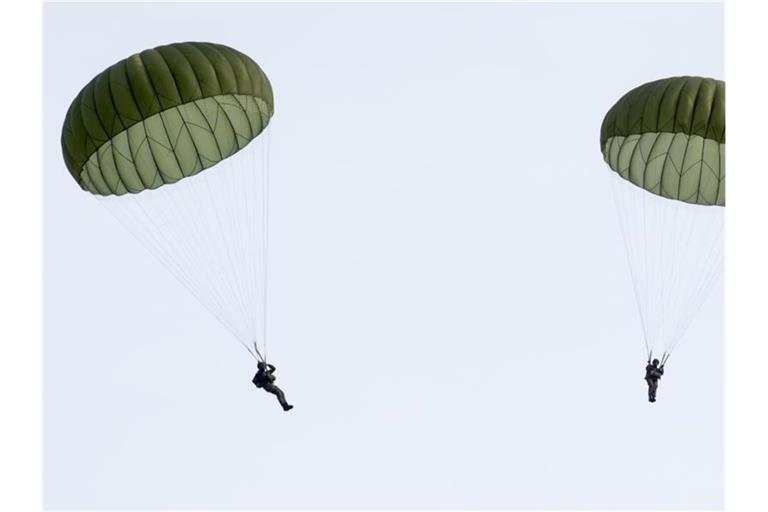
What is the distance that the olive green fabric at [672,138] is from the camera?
116 ft

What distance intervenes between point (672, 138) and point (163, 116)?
895 cm

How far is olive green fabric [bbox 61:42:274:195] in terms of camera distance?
3441 cm

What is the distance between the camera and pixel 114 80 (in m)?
34.5

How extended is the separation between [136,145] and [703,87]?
992 centimetres

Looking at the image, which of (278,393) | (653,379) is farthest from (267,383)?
(653,379)

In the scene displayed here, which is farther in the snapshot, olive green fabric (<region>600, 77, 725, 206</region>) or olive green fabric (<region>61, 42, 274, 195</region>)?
olive green fabric (<region>600, 77, 725, 206</region>)

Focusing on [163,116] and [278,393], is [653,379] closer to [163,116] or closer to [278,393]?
[278,393]

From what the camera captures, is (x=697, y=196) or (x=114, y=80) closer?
(x=114, y=80)

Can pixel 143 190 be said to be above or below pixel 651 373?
above

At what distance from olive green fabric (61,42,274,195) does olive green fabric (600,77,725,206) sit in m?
6.37

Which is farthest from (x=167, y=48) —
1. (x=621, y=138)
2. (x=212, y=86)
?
(x=621, y=138)

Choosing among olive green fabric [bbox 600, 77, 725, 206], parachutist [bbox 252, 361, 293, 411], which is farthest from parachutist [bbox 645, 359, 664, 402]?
parachutist [bbox 252, 361, 293, 411]

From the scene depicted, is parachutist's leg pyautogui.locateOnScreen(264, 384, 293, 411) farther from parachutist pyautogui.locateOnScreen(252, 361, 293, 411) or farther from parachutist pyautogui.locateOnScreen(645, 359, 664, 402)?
parachutist pyautogui.locateOnScreen(645, 359, 664, 402)

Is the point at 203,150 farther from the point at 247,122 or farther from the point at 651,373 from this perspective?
the point at 651,373
